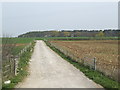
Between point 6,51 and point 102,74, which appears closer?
point 102,74

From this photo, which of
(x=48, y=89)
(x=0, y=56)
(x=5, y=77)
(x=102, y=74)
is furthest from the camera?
(x=0, y=56)

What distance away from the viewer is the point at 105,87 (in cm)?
1052

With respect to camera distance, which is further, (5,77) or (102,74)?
(102,74)

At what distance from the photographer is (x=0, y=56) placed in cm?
1620

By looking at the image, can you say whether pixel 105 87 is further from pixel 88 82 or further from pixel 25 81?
pixel 25 81

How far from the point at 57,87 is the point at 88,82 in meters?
2.06

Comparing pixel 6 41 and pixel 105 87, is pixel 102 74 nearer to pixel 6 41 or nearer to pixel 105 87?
pixel 105 87

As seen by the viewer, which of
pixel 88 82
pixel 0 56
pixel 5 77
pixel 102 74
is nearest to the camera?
pixel 88 82

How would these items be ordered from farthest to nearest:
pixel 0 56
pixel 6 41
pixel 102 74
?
pixel 6 41
pixel 0 56
pixel 102 74

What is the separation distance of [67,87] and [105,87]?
1692mm

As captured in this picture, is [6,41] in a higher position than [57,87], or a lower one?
higher

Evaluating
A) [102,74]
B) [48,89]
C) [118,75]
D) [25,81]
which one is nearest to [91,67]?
[102,74]

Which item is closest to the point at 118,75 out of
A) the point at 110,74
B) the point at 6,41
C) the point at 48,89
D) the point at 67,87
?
the point at 110,74

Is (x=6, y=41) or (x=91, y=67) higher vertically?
(x=6, y=41)
